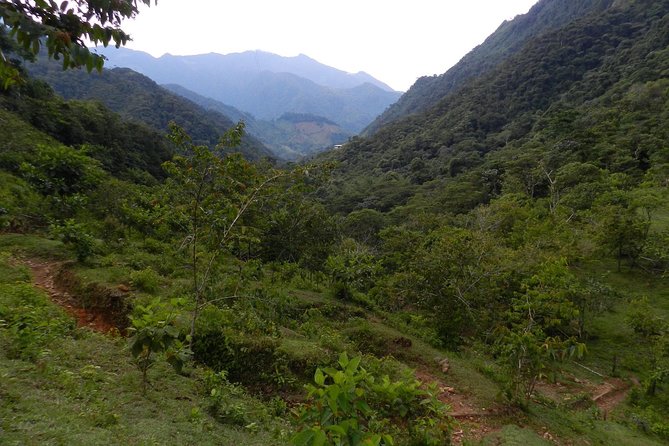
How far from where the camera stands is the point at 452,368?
27.9 feet

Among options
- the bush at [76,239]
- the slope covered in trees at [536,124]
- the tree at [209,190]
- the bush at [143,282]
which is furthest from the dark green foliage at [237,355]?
the slope covered in trees at [536,124]

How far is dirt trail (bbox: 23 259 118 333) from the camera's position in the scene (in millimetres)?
7344

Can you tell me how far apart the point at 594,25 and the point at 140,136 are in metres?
80.8

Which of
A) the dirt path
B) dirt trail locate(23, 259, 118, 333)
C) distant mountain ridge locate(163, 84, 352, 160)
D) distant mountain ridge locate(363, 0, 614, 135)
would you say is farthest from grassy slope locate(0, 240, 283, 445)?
distant mountain ridge locate(163, 84, 352, 160)

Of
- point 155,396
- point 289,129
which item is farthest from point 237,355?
point 289,129

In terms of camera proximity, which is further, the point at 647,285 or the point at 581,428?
the point at 647,285

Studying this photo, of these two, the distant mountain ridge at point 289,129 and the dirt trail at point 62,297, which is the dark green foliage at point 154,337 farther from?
the distant mountain ridge at point 289,129

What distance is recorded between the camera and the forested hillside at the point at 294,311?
13.9ft

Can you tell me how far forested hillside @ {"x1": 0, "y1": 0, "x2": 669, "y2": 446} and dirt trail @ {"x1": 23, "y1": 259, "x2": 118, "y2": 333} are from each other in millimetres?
49

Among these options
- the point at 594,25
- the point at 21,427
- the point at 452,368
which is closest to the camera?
the point at 21,427

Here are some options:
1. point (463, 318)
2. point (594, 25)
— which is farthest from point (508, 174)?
point (594, 25)

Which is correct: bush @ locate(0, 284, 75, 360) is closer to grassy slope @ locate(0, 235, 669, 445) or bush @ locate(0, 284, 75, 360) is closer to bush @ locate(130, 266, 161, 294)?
grassy slope @ locate(0, 235, 669, 445)

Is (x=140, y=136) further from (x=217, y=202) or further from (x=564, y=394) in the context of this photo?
(x=564, y=394)

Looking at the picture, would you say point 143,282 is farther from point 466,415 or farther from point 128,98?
point 128,98
